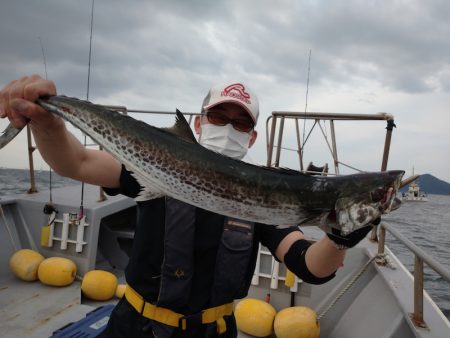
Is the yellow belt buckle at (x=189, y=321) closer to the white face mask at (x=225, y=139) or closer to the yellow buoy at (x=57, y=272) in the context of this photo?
the white face mask at (x=225, y=139)

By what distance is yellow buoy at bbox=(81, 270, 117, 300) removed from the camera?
19.7ft

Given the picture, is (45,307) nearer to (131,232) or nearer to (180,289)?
(131,232)

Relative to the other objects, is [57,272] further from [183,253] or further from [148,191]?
[148,191]

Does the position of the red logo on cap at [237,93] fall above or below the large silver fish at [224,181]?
above

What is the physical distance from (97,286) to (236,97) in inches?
184

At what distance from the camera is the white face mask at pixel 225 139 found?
2.76 m

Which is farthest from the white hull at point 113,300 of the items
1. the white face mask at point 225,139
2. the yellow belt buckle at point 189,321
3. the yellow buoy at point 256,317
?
the white face mask at point 225,139

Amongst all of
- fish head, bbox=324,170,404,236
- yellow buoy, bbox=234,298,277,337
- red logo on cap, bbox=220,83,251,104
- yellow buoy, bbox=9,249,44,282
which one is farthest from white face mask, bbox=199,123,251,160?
yellow buoy, bbox=9,249,44,282

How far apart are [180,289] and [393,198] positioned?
147 centimetres

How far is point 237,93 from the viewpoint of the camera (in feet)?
9.04

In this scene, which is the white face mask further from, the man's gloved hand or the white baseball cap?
the man's gloved hand

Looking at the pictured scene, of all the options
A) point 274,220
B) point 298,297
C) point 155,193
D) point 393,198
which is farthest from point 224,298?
point 298,297

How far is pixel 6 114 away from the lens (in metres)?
2.21

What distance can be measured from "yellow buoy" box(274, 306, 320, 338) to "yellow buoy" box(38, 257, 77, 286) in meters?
3.71
